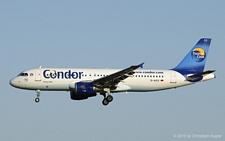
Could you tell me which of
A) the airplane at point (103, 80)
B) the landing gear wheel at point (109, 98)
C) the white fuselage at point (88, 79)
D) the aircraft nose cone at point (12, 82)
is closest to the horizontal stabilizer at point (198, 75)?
the airplane at point (103, 80)

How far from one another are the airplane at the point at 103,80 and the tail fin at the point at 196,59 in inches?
9.3

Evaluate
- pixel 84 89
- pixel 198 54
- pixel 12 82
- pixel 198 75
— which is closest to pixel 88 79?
pixel 84 89

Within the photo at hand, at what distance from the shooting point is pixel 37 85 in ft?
219

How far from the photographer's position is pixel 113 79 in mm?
66562

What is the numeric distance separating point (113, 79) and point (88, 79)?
3.15 m

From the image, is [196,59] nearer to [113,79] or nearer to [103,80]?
[113,79]

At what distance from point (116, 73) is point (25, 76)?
432 inches

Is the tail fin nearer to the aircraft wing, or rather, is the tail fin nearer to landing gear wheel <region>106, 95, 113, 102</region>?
the aircraft wing

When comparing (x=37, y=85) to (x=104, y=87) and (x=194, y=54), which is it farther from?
(x=194, y=54)

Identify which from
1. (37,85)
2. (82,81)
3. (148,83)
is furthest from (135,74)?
(37,85)

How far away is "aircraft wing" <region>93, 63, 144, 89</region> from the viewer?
65.0m

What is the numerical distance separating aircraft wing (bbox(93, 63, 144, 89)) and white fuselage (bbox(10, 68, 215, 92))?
1.13m

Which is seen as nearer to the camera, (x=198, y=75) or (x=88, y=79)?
(x=88, y=79)

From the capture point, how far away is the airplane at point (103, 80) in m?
66.4
